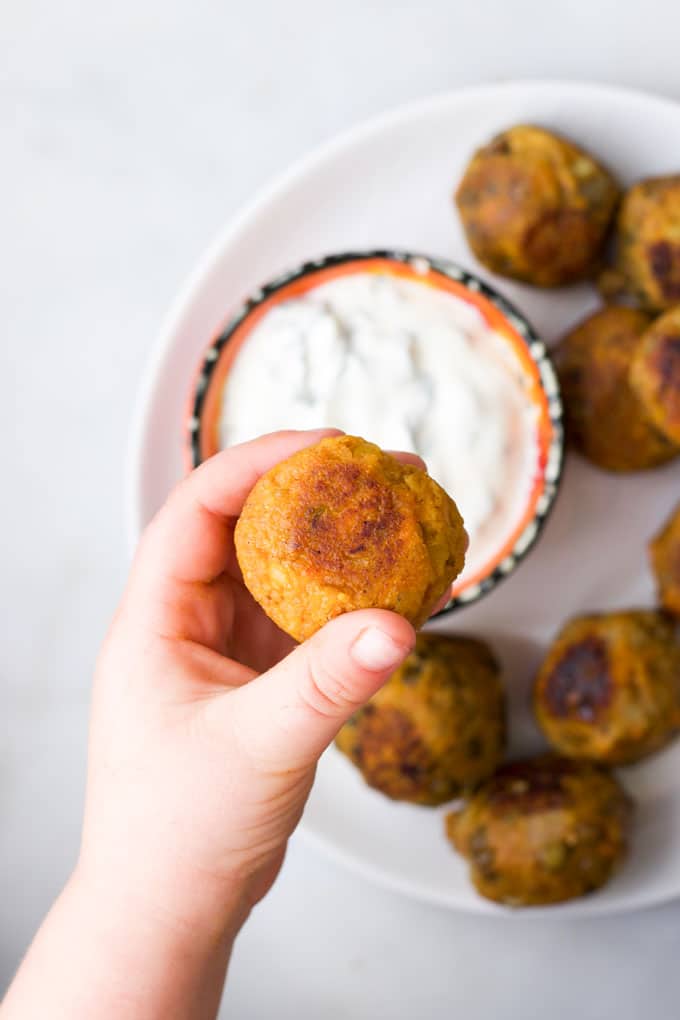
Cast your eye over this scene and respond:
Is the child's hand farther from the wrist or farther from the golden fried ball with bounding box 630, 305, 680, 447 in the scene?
the golden fried ball with bounding box 630, 305, 680, 447

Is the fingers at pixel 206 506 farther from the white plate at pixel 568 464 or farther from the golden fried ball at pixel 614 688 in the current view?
the golden fried ball at pixel 614 688

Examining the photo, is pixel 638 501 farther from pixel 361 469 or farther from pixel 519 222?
pixel 361 469

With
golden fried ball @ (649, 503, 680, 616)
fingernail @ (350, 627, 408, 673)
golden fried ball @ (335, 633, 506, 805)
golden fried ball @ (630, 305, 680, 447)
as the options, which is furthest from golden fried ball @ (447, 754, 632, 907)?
fingernail @ (350, 627, 408, 673)

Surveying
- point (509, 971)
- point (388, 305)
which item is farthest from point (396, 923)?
point (388, 305)

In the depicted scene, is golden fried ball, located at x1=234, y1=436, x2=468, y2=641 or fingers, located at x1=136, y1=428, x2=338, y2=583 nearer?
golden fried ball, located at x1=234, y1=436, x2=468, y2=641

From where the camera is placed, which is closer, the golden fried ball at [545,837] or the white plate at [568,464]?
the golden fried ball at [545,837]

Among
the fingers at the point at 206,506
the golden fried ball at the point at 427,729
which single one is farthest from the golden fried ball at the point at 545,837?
the fingers at the point at 206,506

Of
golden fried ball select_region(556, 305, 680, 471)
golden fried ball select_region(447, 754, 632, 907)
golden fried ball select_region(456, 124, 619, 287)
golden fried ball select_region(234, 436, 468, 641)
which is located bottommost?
golden fried ball select_region(447, 754, 632, 907)

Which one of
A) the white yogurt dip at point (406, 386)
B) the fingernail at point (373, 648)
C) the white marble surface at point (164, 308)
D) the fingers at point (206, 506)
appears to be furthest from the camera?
the white marble surface at point (164, 308)
